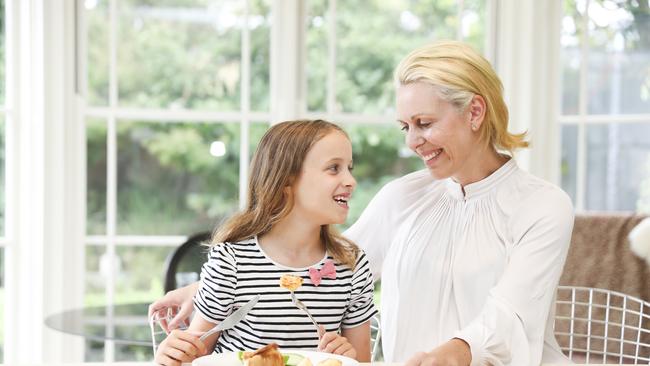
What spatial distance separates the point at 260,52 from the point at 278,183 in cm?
165

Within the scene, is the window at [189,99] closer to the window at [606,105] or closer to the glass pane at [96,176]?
the glass pane at [96,176]

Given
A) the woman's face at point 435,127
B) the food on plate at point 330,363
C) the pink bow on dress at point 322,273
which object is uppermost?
the woman's face at point 435,127

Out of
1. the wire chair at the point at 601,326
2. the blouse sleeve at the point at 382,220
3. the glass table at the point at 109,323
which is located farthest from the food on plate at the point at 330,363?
the wire chair at the point at 601,326

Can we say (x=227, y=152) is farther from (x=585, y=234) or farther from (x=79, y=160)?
(x=585, y=234)

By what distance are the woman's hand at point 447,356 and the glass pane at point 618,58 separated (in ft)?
6.61

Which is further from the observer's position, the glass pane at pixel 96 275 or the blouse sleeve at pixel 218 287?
the glass pane at pixel 96 275

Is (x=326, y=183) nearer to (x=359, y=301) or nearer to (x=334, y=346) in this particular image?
(x=359, y=301)

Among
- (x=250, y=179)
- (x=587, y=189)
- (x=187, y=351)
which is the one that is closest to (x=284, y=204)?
(x=250, y=179)

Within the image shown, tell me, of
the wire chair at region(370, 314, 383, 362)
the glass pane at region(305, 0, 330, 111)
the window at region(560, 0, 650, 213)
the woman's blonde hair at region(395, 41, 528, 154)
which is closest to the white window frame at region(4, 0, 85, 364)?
the glass pane at region(305, 0, 330, 111)

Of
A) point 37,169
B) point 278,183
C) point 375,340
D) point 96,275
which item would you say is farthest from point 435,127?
point 96,275

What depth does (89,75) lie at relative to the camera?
3.30 meters

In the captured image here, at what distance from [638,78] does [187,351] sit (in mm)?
2338

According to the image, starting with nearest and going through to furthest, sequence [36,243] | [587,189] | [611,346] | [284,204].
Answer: [284,204] < [611,346] < [36,243] < [587,189]

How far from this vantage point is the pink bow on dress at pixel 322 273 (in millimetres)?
1801
